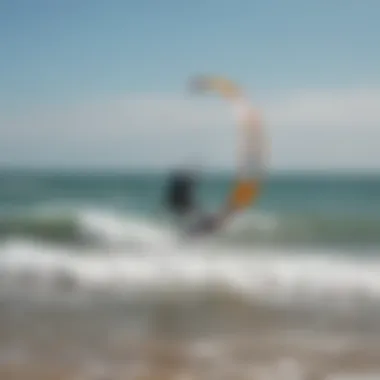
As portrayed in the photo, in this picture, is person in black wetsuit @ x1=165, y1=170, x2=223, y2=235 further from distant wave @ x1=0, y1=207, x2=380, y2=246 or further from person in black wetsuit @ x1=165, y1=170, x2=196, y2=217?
distant wave @ x1=0, y1=207, x2=380, y2=246

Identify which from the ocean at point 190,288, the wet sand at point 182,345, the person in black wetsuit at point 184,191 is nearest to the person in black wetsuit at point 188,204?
the person in black wetsuit at point 184,191

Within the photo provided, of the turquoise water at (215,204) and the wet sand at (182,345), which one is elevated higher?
the turquoise water at (215,204)

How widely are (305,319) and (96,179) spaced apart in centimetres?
906

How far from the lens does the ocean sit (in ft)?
12.5

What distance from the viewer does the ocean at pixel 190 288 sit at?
3799 mm

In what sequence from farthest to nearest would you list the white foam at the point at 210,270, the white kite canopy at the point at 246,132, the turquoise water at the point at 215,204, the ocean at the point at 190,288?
the turquoise water at the point at 215,204
the white kite canopy at the point at 246,132
the white foam at the point at 210,270
the ocean at the point at 190,288

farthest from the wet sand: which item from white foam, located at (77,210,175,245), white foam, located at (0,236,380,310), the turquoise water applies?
white foam, located at (77,210,175,245)

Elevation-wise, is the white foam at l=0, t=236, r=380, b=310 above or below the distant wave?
below

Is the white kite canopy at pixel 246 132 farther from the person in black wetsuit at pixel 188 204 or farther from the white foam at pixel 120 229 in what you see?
the white foam at pixel 120 229

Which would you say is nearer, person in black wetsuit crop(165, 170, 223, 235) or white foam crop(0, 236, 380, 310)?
white foam crop(0, 236, 380, 310)

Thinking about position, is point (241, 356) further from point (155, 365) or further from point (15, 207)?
point (15, 207)

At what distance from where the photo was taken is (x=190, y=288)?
5.36 m

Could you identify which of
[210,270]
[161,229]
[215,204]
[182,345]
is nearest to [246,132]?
[210,270]

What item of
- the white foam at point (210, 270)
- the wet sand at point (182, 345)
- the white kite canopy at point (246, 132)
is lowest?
the wet sand at point (182, 345)
